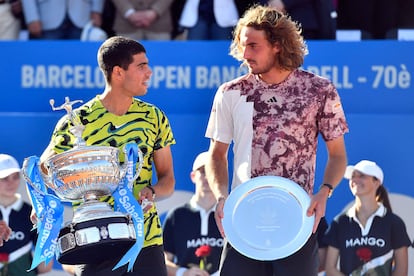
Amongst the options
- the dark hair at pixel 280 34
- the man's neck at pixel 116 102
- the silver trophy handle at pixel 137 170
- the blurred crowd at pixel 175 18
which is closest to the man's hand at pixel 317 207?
the dark hair at pixel 280 34

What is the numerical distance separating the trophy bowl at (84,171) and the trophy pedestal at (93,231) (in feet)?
0.22

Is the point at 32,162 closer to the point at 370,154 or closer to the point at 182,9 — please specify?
the point at 370,154

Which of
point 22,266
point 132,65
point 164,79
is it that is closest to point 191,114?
point 164,79

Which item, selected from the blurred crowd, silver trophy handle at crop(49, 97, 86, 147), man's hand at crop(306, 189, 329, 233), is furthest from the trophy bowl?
the blurred crowd

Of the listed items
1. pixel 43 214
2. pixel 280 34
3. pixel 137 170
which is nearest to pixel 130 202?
pixel 137 170

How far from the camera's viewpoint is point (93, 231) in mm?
4070

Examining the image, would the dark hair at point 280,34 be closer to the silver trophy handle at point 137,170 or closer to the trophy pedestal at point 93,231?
the silver trophy handle at point 137,170

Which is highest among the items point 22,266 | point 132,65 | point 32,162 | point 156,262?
point 132,65

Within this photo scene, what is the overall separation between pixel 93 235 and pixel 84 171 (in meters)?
0.23

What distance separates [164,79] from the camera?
7.19 metres

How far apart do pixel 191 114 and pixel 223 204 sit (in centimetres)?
271

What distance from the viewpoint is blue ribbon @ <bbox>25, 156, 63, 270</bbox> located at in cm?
413

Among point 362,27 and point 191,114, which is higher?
point 362,27

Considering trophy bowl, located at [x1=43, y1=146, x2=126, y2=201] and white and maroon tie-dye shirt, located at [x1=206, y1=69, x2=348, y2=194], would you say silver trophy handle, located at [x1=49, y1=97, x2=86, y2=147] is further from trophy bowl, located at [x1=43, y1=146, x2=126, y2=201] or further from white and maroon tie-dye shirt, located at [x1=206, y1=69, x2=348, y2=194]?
white and maroon tie-dye shirt, located at [x1=206, y1=69, x2=348, y2=194]
